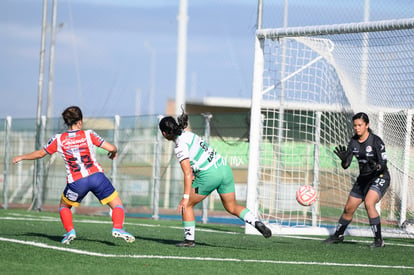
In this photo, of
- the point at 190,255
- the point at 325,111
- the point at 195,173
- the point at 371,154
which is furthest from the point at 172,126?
the point at 325,111

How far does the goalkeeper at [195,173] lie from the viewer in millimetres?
10133

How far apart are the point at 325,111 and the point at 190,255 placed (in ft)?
23.3

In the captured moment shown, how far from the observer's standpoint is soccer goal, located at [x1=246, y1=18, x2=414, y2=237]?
13.1 m

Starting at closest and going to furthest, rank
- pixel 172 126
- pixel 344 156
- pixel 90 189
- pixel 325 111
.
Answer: pixel 172 126 → pixel 90 189 → pixel 344 156 → pixel 325 111

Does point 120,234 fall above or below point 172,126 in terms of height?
below

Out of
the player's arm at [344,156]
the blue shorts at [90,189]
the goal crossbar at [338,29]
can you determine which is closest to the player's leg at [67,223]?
the blue shorts at [90,189]

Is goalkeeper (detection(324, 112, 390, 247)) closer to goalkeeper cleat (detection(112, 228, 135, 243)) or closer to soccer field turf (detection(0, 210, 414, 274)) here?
soccer field turf (detection(0, 210, 414, 274))

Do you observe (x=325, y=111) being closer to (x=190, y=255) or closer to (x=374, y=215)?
(x=374, y=215)

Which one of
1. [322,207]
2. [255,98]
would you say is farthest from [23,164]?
[255,98]

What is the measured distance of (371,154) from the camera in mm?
11688

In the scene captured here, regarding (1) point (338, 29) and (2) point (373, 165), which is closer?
(2) point (373, 165)

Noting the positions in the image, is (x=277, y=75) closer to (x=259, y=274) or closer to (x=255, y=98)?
(x=255, y=98)

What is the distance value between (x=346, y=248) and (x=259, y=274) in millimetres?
3988

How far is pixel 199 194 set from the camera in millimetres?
10523
